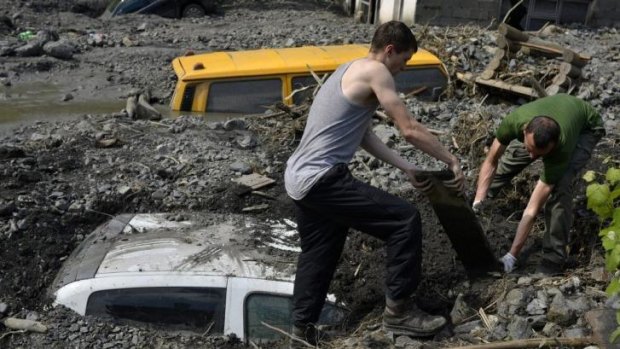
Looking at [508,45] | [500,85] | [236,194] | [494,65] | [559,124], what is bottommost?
[236,194]

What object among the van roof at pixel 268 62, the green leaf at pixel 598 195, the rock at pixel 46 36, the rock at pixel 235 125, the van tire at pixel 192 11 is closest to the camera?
the green leaf at pixel 598 195

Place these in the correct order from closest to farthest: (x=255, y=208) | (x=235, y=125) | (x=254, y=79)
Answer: (x=255, y=208)
(x=235, y=125)
(x=254, y=79)

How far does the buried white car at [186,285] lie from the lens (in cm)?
440

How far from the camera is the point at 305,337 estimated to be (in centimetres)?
451

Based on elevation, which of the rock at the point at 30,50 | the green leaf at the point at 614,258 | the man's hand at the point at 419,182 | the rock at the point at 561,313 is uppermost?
the green leaf at the point at 614,258

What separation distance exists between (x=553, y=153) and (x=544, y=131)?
26 centimetres

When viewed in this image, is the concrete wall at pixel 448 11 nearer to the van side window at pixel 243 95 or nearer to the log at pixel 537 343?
the van side window at pixel 243 95

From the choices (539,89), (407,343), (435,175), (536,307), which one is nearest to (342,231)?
(435,175)

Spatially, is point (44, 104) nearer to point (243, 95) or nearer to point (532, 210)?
point (243, 95)

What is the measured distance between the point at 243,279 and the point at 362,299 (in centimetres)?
92

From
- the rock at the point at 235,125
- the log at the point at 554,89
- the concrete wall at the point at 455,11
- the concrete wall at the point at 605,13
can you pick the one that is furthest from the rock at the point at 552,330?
the concrete wall at the point at 605,13

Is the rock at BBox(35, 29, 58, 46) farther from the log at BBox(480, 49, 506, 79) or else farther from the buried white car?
the buried white car

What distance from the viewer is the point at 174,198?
6.71 metres

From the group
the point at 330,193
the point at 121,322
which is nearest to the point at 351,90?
the point at 330,193
